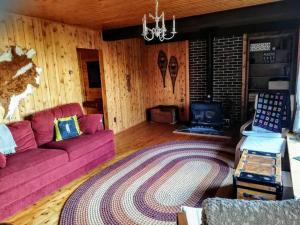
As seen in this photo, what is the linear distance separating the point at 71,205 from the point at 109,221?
57 centimetres

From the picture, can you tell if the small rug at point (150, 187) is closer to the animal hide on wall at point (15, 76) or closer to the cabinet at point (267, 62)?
the animal hide on wall at point (15, 76)

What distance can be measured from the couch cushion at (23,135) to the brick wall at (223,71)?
13.7 ft

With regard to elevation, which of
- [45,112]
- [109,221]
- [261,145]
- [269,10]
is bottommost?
[109,221]

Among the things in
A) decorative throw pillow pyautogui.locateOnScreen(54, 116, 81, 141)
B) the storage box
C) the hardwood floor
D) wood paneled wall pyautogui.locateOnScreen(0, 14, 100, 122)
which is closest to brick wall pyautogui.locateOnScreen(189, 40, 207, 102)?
the hardwood floor

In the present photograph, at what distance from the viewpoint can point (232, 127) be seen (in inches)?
211

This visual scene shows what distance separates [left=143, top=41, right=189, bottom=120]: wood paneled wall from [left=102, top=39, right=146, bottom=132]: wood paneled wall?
24cm

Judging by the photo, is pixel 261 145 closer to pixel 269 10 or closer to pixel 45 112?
pixel 269 10

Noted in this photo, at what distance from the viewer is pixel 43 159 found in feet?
8.90

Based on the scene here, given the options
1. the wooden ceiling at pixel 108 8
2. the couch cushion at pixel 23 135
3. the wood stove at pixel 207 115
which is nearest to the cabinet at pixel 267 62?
the wood stove at pixel 207 115

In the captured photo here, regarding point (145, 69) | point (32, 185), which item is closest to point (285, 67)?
point (145, 69)

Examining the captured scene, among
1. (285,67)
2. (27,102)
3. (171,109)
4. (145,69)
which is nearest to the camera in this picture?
(27,102)

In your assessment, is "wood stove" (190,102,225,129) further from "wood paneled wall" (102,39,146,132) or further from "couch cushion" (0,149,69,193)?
"couch cushion" (0,149,69,193)

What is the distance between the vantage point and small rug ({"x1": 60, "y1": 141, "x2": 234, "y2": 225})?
7.55 feet

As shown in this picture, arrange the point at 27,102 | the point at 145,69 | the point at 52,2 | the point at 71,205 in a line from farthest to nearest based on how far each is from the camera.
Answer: the point at 145,69 < the point at 27,102 < the point at 52,2 < the point at 71,205
